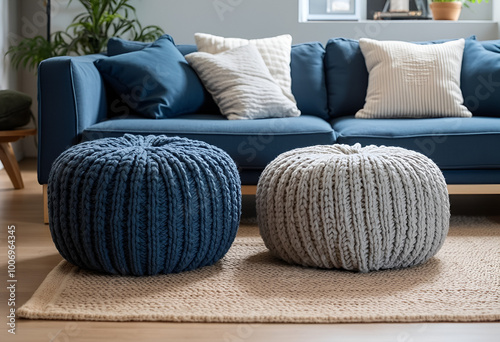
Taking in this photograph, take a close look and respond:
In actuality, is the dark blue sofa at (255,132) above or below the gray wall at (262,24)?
below

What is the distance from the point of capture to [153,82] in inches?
124

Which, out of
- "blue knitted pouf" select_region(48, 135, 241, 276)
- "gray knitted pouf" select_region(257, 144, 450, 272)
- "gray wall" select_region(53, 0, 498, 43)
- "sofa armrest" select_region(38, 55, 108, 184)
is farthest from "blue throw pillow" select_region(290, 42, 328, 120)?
"blue knitted pouf" select_region(48, 135, 241, 276)

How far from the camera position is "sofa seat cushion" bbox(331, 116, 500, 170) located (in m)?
2.84

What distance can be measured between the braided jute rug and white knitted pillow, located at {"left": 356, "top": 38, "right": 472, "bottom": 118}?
104 cm

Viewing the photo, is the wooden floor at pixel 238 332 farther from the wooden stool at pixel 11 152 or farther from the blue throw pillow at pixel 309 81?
the blue throw pillow at pixel 309 81

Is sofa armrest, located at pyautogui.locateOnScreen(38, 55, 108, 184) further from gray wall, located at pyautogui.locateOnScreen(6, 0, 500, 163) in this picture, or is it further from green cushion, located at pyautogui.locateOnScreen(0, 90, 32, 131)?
gray wall, located at pyautogui.locateOnScreen(6, 0, 500, 163)

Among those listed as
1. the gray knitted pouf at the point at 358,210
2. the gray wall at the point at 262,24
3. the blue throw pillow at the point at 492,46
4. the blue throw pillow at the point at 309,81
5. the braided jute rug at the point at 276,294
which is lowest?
the braided jute rug at the point at 276,294

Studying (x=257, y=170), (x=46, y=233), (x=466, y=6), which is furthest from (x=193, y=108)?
(x=466, y=6)

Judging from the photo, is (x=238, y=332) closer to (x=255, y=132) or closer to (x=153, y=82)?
(x=255, y=132)

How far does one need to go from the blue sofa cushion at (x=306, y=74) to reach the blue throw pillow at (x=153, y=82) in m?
0.17

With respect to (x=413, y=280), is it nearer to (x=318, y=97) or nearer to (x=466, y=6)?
(x=318, y=97)

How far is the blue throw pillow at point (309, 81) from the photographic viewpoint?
3430 millimetres

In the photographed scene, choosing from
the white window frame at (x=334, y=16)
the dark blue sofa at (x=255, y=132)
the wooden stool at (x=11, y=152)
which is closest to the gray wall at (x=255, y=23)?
the white window frame at (x=334, y=16)

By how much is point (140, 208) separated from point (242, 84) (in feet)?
4.27
